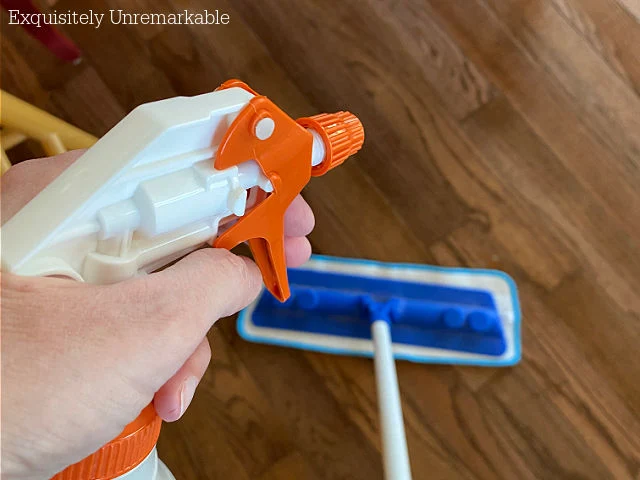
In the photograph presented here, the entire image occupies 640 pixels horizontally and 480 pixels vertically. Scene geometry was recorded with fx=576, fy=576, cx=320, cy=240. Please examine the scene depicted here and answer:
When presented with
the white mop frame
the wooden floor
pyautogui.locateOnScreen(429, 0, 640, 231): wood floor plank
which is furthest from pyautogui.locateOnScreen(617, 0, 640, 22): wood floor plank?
the white mop frame

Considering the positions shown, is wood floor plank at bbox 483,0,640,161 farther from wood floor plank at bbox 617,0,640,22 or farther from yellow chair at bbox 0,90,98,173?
yellow chair at bbox 0,90,98,173

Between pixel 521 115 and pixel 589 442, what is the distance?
0.44 meters

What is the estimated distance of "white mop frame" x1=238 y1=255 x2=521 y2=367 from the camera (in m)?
0.72

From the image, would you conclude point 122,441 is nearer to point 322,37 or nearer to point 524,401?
point 524,401

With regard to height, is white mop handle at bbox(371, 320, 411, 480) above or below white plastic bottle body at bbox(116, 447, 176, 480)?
below

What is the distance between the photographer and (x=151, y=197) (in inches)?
12.1

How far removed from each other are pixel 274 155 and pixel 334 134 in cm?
7

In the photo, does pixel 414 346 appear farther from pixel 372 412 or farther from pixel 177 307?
pixel 177 307

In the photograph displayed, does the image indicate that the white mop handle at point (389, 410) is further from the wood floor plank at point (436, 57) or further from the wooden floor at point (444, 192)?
the wood floor plank at point (436, 57)

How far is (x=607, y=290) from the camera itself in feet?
2.45

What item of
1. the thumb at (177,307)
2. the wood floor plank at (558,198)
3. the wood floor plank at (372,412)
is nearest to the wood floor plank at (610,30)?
the wood floor plank at (558,198)

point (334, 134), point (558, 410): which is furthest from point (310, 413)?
point (334, 134)

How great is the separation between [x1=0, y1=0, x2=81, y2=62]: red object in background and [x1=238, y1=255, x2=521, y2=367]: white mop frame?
44cm

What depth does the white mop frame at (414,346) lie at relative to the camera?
2.35 feet
